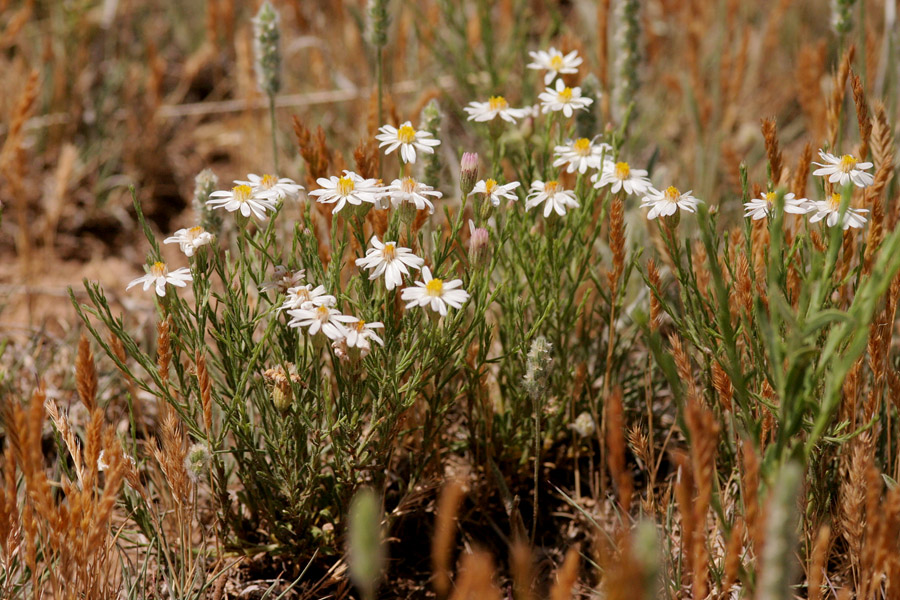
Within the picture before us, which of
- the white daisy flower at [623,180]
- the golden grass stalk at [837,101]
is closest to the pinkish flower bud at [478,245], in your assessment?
the white daisy flower at [623,180]

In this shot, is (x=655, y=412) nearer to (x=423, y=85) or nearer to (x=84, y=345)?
(x=84, y=345)

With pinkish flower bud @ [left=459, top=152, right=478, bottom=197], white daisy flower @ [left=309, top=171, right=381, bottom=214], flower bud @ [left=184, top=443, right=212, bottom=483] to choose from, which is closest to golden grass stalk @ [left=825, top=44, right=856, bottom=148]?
pinkish flower bud @ [left=459, top=152, right=478, bottom=197]

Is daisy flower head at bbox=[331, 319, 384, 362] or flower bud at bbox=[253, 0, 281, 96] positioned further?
flower bud at bbox=[253, 0, 281, 96]

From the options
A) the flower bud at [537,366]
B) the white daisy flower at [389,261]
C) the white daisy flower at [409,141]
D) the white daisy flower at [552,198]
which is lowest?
the flower bud at [537,366]

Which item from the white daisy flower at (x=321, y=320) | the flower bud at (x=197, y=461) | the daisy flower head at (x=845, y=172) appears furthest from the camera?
the daisy flower head at (x=845, y=172)

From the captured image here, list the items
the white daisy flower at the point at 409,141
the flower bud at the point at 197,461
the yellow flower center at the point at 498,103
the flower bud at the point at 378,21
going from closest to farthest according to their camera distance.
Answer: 1. the flower bud at the point at 197,461
2. the white daisy flower at the point at 409,141
3. the yellow flower center at the point at 498,103
4. the flower bud at the point at 378,21

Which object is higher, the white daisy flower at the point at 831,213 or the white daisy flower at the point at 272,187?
the white daisy flower at the point at 272,187

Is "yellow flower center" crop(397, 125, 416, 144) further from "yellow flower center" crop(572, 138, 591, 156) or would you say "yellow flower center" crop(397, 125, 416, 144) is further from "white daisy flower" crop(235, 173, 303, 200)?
"yellow flower center" crop(572, 138, 591, 156)

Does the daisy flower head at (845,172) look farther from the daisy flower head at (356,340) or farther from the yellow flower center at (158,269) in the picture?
the yellow flower center at (158,269)
